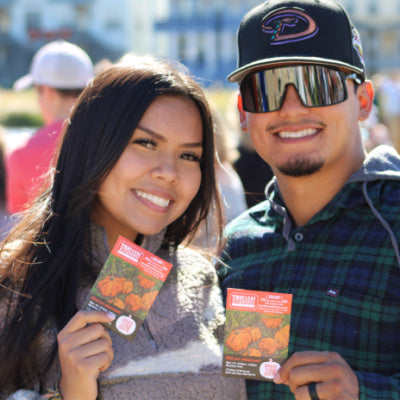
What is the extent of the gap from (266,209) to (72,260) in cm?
97

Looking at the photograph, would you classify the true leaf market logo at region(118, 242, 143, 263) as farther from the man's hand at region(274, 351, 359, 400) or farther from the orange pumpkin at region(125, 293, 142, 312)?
the man's hand at region(274, 351, 359, 400)

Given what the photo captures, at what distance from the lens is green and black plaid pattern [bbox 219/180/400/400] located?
2188mm

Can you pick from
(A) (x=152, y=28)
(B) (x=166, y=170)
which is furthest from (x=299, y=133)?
(A) (x=152, y=28)

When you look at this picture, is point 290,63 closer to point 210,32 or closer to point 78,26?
point 210,32

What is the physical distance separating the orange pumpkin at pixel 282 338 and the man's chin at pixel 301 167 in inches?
30.3

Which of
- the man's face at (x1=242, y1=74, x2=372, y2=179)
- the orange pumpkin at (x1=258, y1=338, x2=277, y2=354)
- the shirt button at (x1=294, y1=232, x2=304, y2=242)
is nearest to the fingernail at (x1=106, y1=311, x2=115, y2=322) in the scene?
the orange pumpkin at (x1=258, y1=338, x2=277, y2=354)

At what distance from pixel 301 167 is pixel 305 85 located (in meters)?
0.34

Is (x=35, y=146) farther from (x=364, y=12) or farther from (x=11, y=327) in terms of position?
(x=364, y=12)

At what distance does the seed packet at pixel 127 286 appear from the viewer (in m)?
2.02

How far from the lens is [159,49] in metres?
49.8

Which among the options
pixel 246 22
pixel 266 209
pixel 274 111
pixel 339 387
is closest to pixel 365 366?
pixel 339 387

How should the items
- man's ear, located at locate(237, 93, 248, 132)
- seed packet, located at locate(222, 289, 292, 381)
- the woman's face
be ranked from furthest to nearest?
man's ear, located at locate(237, 93, 248, 132) < the woman's face < seed packet, located at locate(222, 289, 292, 381)

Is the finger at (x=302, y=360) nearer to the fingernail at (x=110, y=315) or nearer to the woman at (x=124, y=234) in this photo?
the woman at (x=124, y=234)

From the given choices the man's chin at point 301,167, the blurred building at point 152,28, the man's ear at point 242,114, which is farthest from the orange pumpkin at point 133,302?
the blurred building at point 152,28
